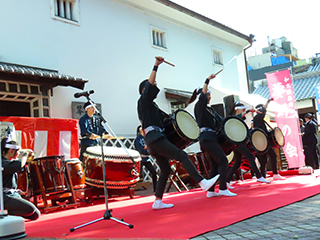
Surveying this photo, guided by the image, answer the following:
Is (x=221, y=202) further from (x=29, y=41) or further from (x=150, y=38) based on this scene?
(x=150, y=38)

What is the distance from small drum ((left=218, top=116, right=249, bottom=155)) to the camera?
4.47 meters

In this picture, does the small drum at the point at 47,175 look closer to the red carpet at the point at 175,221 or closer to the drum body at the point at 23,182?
the drum body at the point at 23,182

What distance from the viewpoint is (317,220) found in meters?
2.55

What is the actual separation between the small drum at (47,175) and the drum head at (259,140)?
3.04 m

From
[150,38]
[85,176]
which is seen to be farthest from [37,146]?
[150,38]

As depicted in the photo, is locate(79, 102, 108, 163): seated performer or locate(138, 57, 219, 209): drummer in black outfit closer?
locate(138, 57, 219, 209): drummer in black outfit

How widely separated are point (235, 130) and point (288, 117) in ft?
12.4

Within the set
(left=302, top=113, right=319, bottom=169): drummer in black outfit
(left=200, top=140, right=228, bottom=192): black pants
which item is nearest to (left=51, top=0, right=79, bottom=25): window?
(left=200, top=140, right=228, bottom=192): black pants

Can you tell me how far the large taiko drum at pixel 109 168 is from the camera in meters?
5.21

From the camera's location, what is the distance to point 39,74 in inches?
242

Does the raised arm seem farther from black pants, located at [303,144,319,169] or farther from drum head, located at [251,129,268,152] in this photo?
black pants, located at [303,144,319,169]

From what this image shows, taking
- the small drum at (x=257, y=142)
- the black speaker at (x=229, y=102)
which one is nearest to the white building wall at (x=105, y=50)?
the black speaker at (x=229, y=102)

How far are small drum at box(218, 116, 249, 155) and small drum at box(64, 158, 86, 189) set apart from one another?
84.0 inches

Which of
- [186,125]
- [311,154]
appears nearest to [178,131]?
[186,125]
